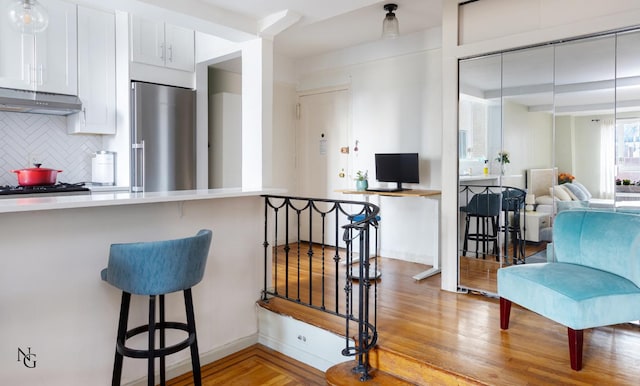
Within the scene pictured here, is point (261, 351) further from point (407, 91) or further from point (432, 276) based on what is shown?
point (407, 91)

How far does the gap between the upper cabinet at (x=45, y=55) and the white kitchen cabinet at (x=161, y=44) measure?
528 mm

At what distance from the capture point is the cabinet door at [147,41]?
12.8ft

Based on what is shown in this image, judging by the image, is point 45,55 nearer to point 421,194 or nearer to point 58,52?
point 58,52

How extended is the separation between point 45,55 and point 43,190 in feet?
3.89

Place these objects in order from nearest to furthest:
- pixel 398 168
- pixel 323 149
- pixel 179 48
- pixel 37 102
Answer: pixel 37 102, pixel 179 48, pixel 398 168, pixel 323 149

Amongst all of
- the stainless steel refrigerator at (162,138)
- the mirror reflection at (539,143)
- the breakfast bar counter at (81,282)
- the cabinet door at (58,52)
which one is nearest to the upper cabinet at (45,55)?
the cabinet door at (58,52)

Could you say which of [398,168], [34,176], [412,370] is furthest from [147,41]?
[412,370]

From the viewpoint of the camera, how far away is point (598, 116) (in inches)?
110

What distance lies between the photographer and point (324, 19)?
128 inches

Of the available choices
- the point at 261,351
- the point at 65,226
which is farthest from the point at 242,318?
the point at 65,226

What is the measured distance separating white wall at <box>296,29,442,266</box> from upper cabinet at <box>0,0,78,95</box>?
9.26 feet

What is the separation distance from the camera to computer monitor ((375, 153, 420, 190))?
4297 millimetres

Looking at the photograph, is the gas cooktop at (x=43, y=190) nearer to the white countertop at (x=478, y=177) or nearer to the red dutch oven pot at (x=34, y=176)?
the red dutch oven pot at (x=34, y=176)

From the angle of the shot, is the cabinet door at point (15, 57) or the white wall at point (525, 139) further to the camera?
the cabinet door at point (15, 57)
